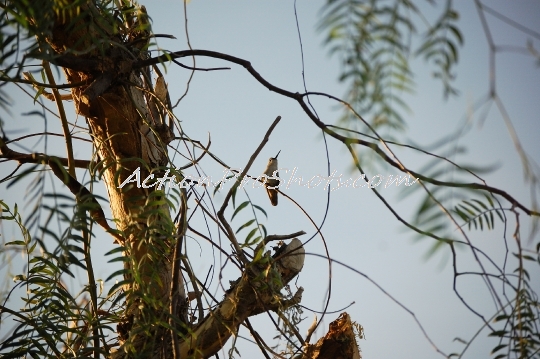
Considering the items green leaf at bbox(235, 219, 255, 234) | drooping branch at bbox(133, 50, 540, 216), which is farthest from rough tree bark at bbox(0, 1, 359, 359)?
drooping branch at bbox(133, 50, 540, 216)

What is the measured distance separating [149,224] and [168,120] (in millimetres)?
355

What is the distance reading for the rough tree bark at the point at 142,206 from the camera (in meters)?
0.95

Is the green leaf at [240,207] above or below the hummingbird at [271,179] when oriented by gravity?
below

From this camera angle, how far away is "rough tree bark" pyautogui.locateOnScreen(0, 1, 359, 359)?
3.13 ft

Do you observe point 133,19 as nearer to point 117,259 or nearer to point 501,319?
point 117,259

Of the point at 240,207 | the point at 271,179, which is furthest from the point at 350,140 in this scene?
the point at 271,179

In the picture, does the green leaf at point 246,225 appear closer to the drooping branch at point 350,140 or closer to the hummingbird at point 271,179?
the hummingbird at point 271,179

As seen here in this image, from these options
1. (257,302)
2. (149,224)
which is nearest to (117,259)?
(149,224)

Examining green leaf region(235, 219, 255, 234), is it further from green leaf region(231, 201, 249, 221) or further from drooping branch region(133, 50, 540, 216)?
drooping branch region(133, 50, 540, 216)

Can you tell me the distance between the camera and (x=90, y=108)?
1142mm

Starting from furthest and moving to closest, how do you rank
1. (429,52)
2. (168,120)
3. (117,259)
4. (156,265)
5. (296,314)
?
(168,120) < (296,314) < (156,265) < (117,259) < (429,52)

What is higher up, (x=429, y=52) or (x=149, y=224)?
(x=149, y=224)

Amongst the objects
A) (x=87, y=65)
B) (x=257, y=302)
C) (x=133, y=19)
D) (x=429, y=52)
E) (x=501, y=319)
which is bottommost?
(x=501, y=319)

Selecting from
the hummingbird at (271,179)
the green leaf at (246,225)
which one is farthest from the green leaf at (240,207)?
the hummingbird at (271,179)
